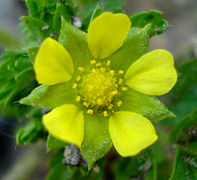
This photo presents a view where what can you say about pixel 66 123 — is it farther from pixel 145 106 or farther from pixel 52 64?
pixel 145 106

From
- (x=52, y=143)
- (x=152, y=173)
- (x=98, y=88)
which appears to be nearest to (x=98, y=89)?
(x=98, y=88)

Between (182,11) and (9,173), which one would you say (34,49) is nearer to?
(9,173)

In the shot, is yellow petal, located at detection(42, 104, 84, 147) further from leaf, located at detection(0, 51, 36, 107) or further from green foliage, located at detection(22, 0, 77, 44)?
green foliage, located at detection(22, 0, 77, 44)

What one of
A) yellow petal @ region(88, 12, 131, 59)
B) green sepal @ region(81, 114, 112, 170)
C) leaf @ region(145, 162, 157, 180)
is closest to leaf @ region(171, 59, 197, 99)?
leaf @ region(145, 162, 157, 180)

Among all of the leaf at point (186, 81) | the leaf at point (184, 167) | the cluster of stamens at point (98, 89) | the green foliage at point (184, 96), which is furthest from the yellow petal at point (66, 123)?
the green foliage at point (184, 96)

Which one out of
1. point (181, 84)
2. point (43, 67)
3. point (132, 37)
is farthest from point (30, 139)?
point (181, 84)

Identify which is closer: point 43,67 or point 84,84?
point 43,67
